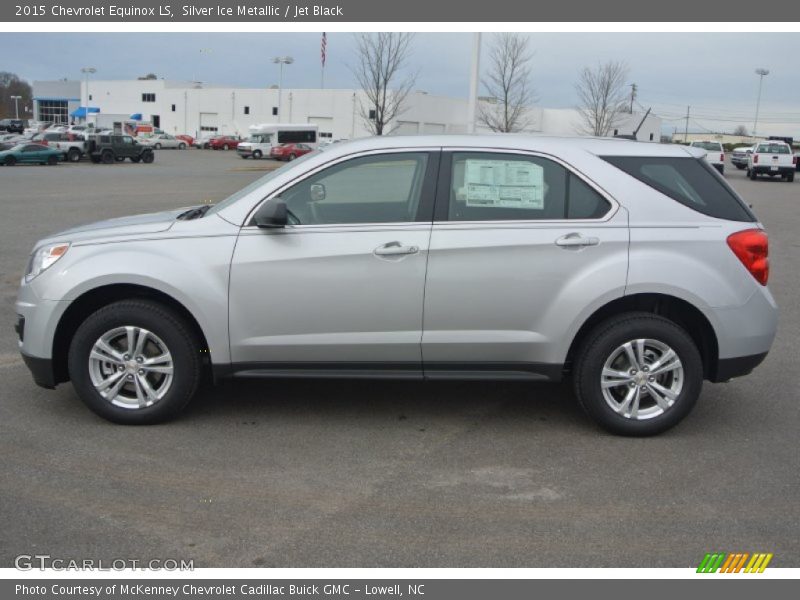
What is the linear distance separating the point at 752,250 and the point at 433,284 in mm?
2004

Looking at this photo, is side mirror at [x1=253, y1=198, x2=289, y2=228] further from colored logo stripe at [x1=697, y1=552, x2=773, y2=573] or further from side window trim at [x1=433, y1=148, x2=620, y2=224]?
colored logo stripe at [x1=697, y1=552, x2=773, y2=573]

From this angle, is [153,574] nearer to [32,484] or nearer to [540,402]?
[32,484]

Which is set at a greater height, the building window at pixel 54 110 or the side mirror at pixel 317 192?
the building window at pixel 54 110

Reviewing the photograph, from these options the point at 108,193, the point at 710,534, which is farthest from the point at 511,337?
the point at 108,193

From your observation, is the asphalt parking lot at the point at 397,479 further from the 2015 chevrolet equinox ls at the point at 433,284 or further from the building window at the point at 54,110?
the building window at the point at 54,110

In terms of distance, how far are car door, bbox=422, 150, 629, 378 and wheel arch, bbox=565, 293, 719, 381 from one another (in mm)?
→ 180

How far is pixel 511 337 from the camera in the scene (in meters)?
5.07

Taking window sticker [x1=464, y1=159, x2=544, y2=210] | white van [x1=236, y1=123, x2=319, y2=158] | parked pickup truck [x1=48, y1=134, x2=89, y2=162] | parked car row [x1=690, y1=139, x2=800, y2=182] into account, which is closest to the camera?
window sticker [x1=464, y1=159, x2=544, y2=210]

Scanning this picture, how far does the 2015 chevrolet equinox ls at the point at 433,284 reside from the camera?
5.04 meters

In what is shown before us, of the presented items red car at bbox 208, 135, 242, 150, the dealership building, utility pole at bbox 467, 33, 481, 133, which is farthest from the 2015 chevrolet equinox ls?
red car at bbox 208, 135, 242, 150

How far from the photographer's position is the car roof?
5.27m

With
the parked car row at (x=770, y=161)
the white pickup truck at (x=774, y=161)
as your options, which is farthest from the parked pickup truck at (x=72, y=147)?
the white pickup truck at (x=774, y=161)

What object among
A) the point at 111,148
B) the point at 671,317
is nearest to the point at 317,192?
the point at 671,317

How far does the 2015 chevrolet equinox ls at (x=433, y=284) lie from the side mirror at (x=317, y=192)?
0.8 inches
